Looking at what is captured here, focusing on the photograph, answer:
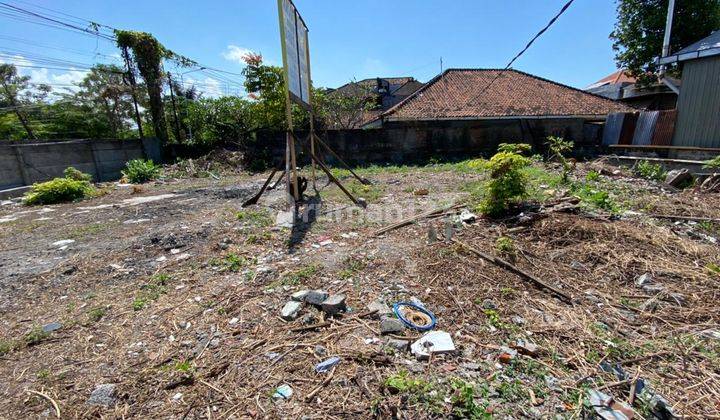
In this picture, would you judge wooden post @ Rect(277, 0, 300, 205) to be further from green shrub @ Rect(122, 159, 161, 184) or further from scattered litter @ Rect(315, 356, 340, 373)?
green shrub @ Rect(122, 159, 161, 184)

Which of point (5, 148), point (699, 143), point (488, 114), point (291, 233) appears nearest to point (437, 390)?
point (291, 233)

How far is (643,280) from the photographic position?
8.43 feet

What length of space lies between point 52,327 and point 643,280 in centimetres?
438

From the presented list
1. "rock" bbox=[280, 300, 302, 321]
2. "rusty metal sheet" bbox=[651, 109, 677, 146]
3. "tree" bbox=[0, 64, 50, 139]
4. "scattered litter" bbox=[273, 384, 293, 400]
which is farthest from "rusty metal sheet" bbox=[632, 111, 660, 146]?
"tree" bbox=[0, 64, 50, 139]

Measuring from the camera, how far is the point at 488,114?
12.5 meters

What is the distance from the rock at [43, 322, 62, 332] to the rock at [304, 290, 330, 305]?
1.67m

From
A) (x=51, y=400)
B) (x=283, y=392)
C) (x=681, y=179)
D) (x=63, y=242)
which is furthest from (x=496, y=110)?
(x=51, y=400)

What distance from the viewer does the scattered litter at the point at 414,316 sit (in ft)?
→ 6.73

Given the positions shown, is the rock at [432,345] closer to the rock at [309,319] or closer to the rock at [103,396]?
the rock at [309,319]

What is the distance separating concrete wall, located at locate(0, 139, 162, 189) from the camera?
8.27 meters

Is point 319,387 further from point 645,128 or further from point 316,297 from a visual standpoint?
point 645,128

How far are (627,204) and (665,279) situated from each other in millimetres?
2355

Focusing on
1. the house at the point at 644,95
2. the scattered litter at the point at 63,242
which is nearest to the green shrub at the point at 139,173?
the scattered litter at the point at 63,242

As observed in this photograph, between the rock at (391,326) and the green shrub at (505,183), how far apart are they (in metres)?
2.52
